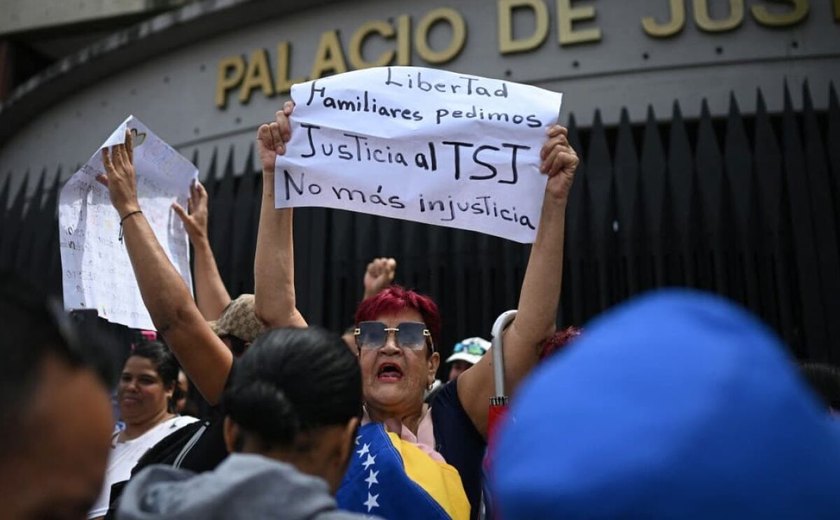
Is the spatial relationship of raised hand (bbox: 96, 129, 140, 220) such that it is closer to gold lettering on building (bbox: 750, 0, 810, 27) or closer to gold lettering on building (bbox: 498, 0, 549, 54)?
gold lettering on building (bbox: 498, 0, 549, 54)

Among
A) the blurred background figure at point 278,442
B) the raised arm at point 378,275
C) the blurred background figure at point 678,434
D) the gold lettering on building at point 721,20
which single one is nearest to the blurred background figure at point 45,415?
the blurred background figure at point 278,442

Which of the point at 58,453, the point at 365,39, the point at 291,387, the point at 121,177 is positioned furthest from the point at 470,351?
the point at 58,453

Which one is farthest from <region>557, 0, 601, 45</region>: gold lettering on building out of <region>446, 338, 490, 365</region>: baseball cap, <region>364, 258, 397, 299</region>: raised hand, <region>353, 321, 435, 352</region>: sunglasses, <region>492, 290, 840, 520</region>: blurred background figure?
<region>492, 290, 840, 520</region>: blurred background figure

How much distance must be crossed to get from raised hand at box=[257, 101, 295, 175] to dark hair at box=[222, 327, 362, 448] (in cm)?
154

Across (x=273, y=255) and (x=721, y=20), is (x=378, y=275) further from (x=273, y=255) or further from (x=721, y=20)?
(x=721, y=20)

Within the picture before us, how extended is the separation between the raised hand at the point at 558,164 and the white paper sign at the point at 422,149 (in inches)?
1.6

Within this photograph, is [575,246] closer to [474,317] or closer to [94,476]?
[474,317]

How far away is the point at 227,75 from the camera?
8.32 meters

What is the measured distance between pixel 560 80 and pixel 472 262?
6.56ft

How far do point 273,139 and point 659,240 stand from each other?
3.62m

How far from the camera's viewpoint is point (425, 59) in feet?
24.2

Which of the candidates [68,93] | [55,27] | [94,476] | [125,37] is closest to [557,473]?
[94,476]

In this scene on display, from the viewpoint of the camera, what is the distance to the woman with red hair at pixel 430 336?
248 cm

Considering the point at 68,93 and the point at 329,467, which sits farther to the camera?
the point at 68,93
